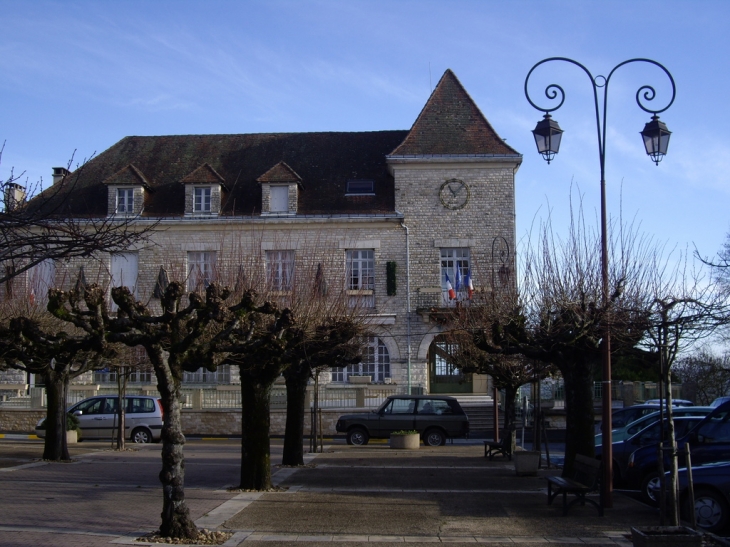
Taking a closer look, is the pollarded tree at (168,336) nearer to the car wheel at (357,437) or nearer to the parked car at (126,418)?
the parked car at (126,418)

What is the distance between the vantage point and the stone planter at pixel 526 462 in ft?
59.7

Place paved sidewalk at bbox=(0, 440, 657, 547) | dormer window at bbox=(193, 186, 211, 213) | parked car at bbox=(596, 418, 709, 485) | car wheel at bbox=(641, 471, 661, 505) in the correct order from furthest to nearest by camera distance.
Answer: dormer window at bbox=(193, 186, 211, 213) → parked car at bbox=(596, 418, 709, 485) → car wheel at bbox=(641, 471, 661, 505) → paved sidewalk at bbox=(0, 440, 657, 547)

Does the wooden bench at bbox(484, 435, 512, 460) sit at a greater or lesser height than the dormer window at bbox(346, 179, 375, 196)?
lesser

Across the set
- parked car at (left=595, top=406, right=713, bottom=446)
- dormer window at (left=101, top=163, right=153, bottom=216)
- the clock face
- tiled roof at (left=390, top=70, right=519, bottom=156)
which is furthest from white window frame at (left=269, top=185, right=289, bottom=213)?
parked car at (left=595, top=406, right=713, bottom=446)

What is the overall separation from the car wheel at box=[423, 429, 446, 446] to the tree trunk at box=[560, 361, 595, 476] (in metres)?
12.7

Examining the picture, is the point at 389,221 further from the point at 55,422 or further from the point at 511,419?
the point at 55,422

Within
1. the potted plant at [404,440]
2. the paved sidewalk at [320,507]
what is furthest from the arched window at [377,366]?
the paved sidewalk at [320,507]

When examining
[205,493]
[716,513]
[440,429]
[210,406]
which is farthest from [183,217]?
[716,513]

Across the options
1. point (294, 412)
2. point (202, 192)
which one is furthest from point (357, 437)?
point (202, 192)

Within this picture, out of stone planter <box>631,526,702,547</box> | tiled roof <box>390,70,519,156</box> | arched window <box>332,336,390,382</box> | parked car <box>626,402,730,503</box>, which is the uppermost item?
tiled roof <box>390,70,519,156</box>

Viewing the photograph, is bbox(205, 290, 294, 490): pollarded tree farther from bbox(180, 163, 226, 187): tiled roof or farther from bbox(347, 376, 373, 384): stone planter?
bbox(180, 163, 226, 187): tiled roof

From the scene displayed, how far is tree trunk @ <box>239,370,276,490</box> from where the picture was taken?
15.4 m

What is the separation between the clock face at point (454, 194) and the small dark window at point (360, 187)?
341 centimetres

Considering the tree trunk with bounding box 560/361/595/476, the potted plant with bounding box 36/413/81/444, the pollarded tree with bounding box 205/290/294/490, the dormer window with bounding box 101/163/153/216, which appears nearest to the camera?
the pollarded tree with bounding box 205/290/294/490
